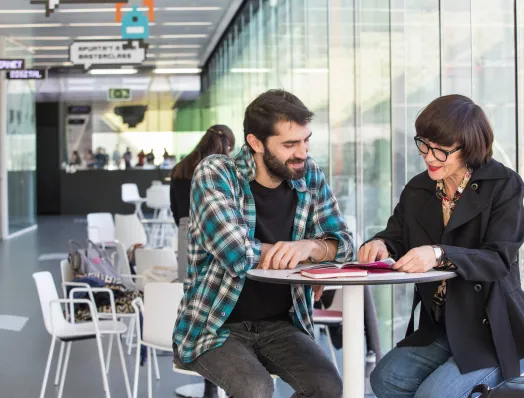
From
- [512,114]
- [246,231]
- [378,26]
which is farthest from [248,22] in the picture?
[246,231]

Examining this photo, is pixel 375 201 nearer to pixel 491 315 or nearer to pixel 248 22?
pixel 491 315

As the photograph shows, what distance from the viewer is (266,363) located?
11.2 ft

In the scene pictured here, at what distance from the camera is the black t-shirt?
3.44m

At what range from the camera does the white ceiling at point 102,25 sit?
15.7 metres

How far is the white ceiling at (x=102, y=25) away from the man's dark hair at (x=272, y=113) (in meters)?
11.2

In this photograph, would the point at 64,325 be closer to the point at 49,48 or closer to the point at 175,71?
the point at 49,48

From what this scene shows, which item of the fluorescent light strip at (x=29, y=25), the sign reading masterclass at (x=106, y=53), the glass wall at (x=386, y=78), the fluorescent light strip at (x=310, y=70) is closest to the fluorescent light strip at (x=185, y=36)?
the fluorescent light strip at (x=29, y=25)

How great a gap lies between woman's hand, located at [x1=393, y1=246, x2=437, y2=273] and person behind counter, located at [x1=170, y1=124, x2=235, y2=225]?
3243 millimetres

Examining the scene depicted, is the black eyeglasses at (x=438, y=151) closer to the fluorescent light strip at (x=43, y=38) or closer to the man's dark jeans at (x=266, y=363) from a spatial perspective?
the man's dark jeans at (x=266, y=363)

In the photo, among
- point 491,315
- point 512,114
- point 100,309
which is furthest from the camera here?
point 100,309

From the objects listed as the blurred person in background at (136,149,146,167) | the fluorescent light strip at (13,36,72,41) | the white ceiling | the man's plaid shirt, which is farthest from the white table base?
the blurred person in background at (136,149,146,167)

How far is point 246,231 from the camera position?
3303 millimetres

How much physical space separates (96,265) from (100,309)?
2.34ft

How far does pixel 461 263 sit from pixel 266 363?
2.65 ft
